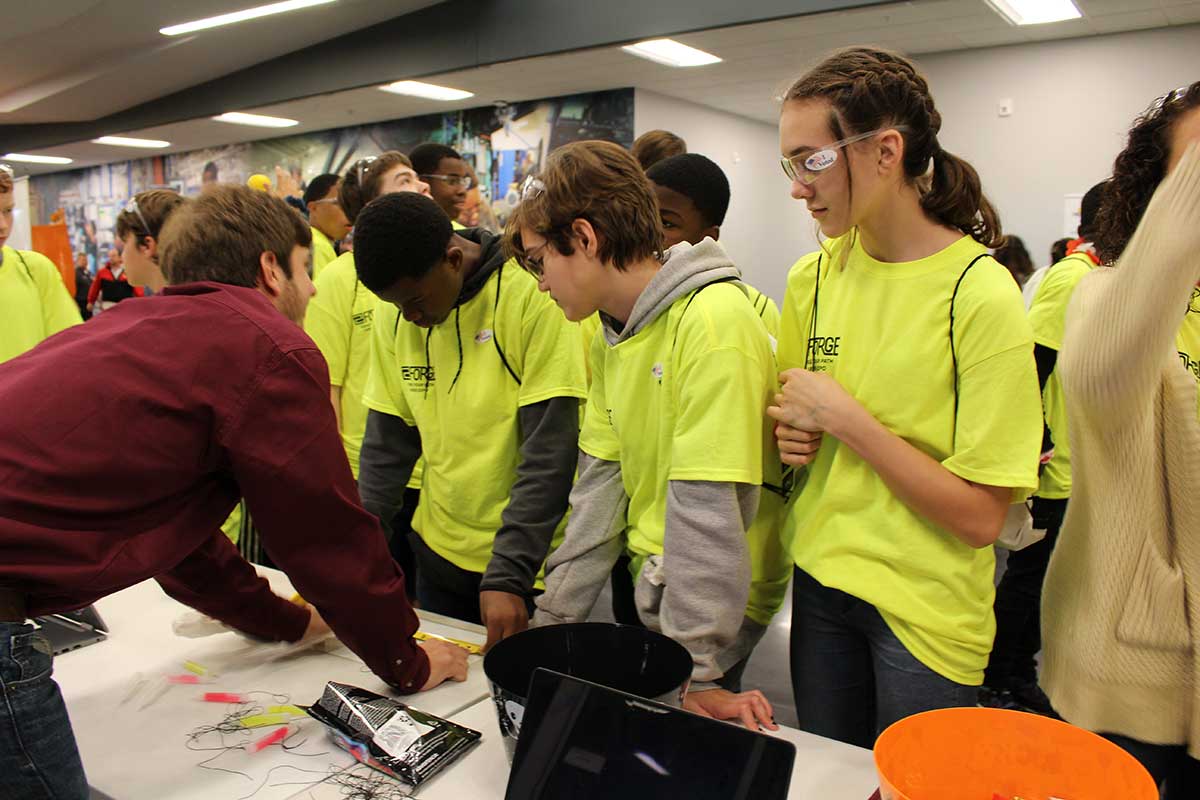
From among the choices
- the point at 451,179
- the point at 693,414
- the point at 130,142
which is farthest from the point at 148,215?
the point at 130,142

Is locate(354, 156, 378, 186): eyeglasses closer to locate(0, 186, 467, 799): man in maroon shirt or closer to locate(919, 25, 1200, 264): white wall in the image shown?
locate(0, 186, 467, 799): man in maroon shirt

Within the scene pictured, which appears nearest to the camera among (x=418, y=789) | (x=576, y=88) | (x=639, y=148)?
(x=418, y=789)

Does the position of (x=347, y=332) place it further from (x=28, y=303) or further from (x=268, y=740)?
(x=268, y=740)

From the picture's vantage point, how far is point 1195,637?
43.8 inches

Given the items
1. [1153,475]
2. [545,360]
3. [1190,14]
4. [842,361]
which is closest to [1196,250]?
[1153,475]

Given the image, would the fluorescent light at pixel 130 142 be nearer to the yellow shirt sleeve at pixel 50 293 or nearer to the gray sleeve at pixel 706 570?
the yellow shirt sleeve at pixel 50 293

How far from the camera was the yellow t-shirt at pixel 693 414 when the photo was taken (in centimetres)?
123

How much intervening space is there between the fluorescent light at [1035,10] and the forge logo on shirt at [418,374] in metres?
5.52

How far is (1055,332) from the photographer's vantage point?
2.52 meters

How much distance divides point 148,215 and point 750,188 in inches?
338

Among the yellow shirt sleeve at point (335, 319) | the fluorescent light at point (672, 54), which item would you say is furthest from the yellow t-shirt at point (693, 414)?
the fluorescent light at point (672, 54)

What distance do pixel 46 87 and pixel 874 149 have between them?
446 inches

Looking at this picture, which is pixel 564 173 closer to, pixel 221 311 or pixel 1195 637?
pixel 221 311

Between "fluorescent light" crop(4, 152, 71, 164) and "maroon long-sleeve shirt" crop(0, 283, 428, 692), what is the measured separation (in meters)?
14.7
